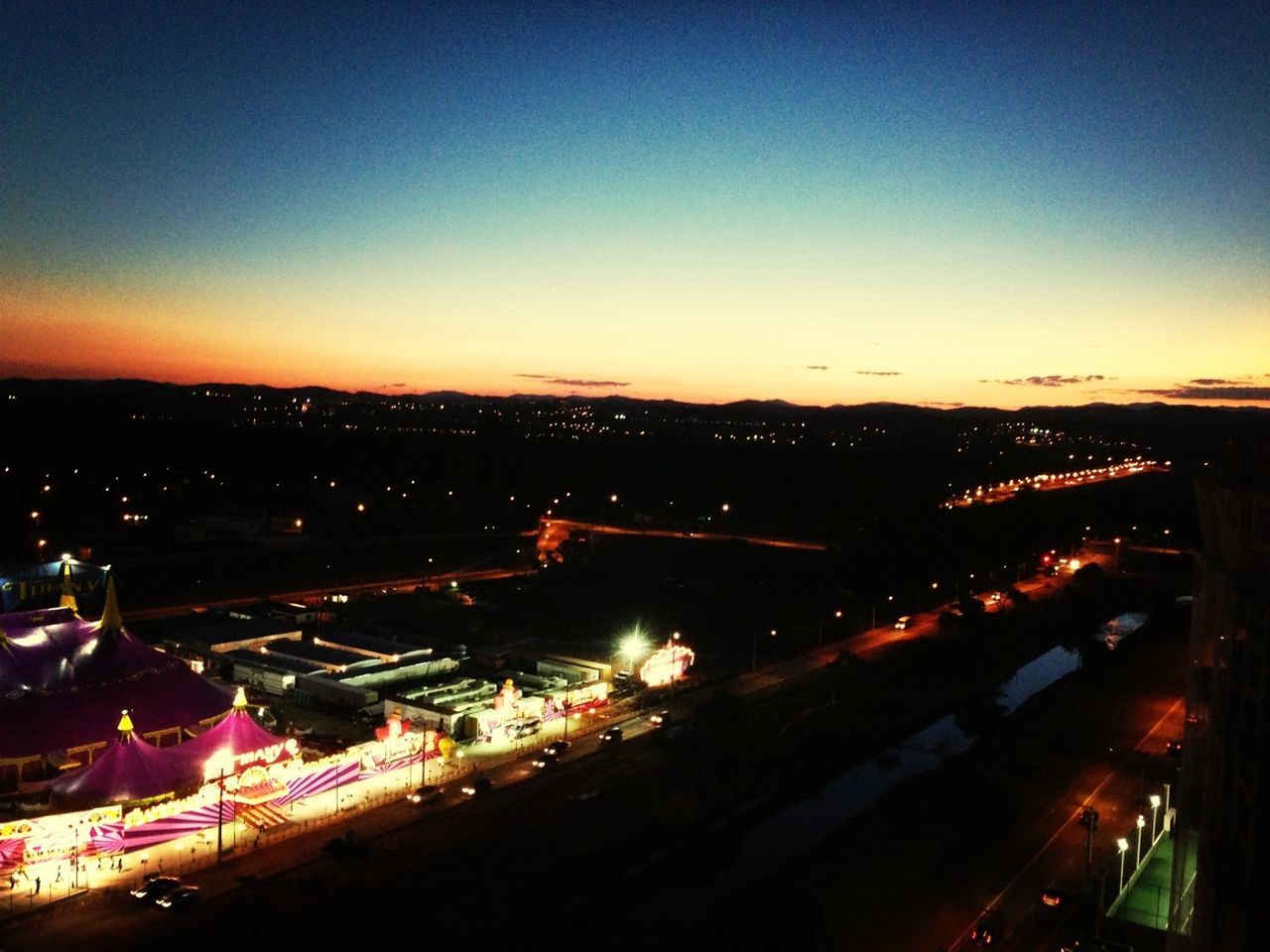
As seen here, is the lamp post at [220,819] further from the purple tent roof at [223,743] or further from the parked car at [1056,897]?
the parked car at [1056,897]

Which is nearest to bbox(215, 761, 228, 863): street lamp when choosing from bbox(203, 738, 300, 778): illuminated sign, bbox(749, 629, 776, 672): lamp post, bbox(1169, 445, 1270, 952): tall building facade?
bbox(203, 738, 300, 778): illuminated sign

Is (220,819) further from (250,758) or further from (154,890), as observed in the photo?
(250,758)

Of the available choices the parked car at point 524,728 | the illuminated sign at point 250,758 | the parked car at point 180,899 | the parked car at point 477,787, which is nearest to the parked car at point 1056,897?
the parked car at point 477,787

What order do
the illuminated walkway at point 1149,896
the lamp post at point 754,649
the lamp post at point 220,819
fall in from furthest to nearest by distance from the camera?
the lamp post at point 754,649, the lamp post at point 220,819, the illuminated walkway at point 1149,896

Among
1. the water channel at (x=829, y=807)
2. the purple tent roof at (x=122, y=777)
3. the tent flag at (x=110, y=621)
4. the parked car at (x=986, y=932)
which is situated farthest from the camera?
the tent flag at (x=110, y=621)

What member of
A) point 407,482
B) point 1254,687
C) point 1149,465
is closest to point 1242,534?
point 1254,687

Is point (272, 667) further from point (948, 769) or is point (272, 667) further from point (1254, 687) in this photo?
point (1254, 687)

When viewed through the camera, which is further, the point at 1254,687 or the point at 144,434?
the point at 144,434
